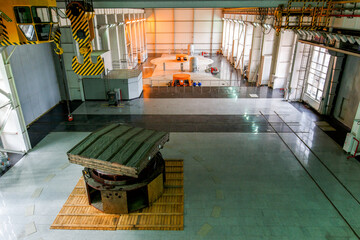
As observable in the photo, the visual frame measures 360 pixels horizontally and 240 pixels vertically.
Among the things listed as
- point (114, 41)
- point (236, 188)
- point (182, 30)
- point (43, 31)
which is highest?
point (43, 31)

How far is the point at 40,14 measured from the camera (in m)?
8.21

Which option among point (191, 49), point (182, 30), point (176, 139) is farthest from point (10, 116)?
point (182, 30)

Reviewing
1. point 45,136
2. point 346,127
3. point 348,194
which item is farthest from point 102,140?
point 346,127

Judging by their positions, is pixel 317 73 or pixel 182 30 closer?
pixel 317 73

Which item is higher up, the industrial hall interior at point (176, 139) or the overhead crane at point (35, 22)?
the overhead crane at point (35, 22)

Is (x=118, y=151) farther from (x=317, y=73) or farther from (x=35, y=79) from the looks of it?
(x=317, y=73)

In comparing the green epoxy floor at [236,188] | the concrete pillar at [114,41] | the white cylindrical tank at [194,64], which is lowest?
the green epoxy floor at [236,188]

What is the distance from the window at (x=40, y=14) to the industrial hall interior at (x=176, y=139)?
0.07 metres

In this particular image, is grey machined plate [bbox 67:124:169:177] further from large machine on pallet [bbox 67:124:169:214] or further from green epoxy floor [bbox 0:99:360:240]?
green epoxy floor [bbox 0:99:360:240]

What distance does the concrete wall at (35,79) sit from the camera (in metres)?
12.9

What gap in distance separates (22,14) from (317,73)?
52.8 feet

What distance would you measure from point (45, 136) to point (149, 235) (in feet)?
28.0

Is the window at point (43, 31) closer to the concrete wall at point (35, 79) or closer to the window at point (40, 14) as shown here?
the window at point (40, 14)

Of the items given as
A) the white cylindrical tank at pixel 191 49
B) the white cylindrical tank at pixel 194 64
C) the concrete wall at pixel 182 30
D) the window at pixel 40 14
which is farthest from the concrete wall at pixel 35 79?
the white cylindrical tank at pixel 191 49
